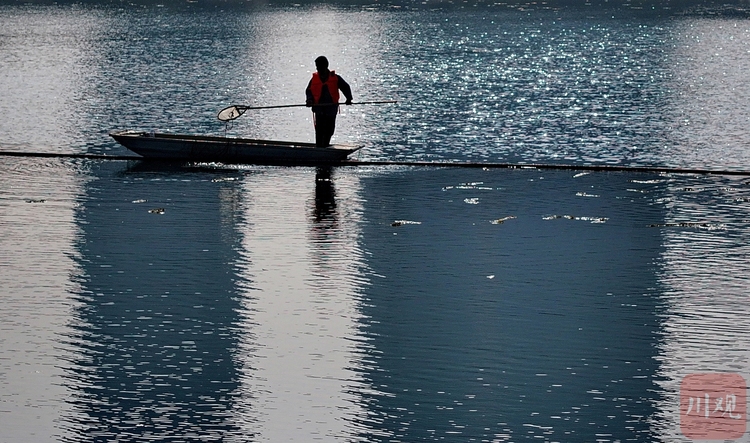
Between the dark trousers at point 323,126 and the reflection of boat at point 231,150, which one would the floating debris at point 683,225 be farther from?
the dark trousers at point 323,126

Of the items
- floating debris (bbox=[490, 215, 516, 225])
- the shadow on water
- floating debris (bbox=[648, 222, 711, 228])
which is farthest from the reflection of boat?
floating debris (bbox=[648, 222, 711, 228])

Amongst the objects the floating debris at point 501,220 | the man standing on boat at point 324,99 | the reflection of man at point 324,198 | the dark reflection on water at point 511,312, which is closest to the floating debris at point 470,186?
the dark reflection on water at point 511,312

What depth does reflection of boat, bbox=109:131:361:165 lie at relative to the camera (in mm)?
27594

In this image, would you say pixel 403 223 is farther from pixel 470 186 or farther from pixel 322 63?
pixel 322 63

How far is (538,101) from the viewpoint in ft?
157

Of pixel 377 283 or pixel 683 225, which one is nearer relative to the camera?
pixel 377 283

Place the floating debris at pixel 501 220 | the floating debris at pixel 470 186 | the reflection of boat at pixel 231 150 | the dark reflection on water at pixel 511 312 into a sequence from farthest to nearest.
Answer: the reflection of boat at pixel 231 150
the floating debris at pixel 470 186
the floating debris at pixel 501 220
the dark reflection on water at pixel 511 312

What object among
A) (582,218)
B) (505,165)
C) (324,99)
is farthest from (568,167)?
(582,218)

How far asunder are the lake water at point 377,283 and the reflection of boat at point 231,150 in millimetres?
517

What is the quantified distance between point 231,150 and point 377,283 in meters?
11.2

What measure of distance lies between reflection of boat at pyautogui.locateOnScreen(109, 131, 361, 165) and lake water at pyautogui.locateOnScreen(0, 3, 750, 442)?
52 cm

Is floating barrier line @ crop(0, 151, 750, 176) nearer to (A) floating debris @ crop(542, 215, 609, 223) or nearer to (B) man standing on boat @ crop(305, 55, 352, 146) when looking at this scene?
(B) man standing on boat @ crop(305, 55, 352, 146)

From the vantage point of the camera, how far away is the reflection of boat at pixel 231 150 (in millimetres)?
27594

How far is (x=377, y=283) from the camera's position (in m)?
17.2
